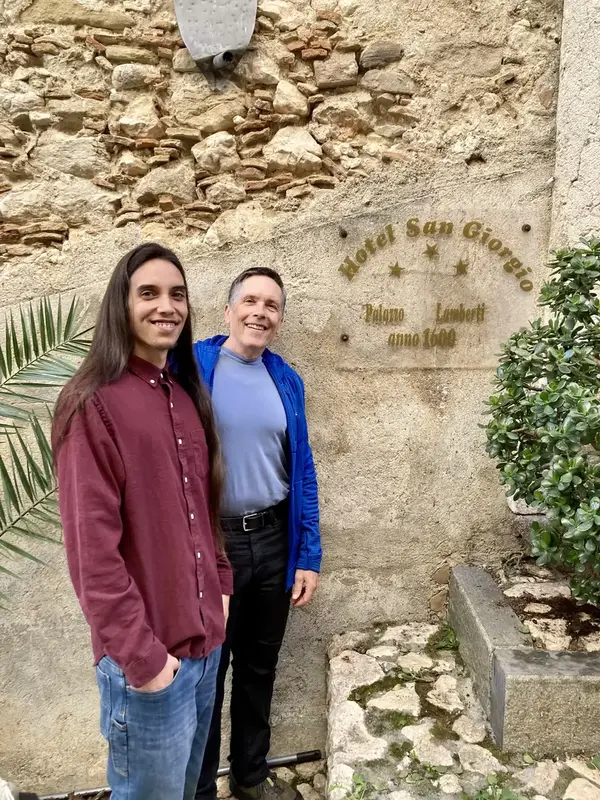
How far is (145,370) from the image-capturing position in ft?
4.67

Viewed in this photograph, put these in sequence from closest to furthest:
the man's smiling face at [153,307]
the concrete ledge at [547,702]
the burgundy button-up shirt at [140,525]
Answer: the burgundy button-up shirt at [140,525]
the man's smiling face at [153,307]
the concrete ledge at [547,702]

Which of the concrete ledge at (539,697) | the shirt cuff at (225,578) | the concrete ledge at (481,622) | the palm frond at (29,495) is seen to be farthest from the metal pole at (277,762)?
the shirt cuff at (225,578)

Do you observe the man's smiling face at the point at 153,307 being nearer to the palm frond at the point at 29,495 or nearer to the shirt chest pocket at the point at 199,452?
the shirt chest pocket at the point at 199,452

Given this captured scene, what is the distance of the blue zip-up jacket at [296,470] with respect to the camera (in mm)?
2100

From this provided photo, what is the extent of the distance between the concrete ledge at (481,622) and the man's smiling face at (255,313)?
1.33 m

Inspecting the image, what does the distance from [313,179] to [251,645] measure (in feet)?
6.56

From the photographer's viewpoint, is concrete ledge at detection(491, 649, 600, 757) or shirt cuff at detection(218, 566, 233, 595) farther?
concrete ledge at detection(491, 649, 600, 757)

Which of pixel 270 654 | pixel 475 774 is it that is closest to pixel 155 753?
pixel 270 654

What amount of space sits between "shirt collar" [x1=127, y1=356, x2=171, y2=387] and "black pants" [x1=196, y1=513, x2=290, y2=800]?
29.6 inches

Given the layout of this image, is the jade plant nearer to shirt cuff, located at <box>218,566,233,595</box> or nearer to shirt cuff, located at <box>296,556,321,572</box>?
shirt cuff, located at <box>296,556,321,572</box>

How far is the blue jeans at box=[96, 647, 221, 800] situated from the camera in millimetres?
1285

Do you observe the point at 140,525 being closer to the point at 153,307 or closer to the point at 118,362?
the point at 118,362

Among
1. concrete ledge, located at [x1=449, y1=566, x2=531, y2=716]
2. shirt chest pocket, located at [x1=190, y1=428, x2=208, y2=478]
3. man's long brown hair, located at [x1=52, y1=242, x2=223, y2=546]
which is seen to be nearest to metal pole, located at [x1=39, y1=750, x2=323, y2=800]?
concrete ledge, located at [x1=449, y1=566, x2=531, y2=716]

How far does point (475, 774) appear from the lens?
1.80 meters
